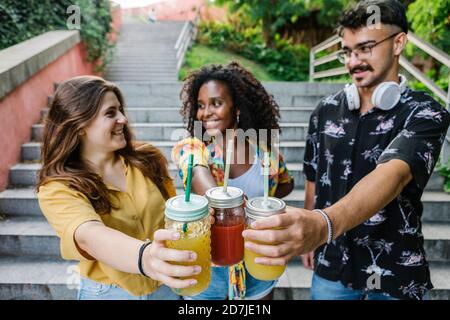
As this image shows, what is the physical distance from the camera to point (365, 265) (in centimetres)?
171

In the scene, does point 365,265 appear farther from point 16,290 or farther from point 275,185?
point 16,290

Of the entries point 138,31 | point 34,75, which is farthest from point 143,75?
point 138,31

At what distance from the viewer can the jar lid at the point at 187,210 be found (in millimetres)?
925

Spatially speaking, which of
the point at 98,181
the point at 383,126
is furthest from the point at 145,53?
the point at 383,126

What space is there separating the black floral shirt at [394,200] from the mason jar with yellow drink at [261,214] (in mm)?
691

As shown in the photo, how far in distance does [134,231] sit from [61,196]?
1.24 feet

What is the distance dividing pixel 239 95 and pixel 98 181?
1018 millimetres

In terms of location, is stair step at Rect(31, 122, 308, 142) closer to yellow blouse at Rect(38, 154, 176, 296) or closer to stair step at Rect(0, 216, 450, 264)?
stair step at Rect(0, 216, 450, 264)

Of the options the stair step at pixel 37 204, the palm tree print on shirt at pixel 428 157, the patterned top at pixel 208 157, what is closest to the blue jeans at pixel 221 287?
the patterned top at pixel 208 157

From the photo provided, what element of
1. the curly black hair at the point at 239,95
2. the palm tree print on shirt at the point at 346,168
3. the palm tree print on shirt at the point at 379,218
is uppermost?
the curly black hair at the point at 239,95

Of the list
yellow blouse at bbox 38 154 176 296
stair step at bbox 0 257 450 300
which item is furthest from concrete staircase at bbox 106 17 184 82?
yellow blouse at bbox 38 154 176 296

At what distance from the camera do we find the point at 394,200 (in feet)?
5.25

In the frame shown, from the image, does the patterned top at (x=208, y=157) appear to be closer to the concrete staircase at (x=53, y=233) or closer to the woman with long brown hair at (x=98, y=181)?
the woman with long brown hair at (x=98, y=181)

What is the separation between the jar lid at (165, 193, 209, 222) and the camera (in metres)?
0.93
